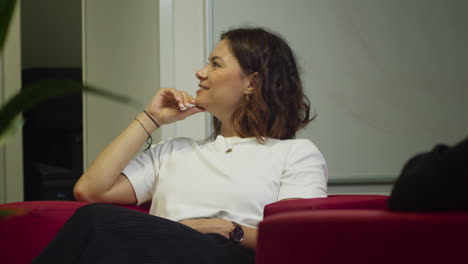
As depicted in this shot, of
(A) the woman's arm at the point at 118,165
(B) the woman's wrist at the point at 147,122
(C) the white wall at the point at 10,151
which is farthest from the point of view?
(C) the white wall at the point at 10,151

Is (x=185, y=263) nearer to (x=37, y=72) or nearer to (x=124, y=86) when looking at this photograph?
(x=124, y=86)

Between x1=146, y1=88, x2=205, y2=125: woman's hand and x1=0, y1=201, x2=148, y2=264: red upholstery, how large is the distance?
17.9 inches

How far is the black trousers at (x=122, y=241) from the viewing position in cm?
117

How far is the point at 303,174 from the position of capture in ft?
5.78

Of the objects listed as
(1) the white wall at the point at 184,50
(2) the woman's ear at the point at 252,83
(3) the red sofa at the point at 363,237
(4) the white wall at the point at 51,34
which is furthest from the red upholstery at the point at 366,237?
(4) the white wall at the point at 51,34

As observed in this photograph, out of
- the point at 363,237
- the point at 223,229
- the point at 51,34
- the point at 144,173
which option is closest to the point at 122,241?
the point at 223,229

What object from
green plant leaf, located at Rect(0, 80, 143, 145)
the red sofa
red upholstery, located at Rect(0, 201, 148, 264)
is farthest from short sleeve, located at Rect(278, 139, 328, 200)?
green plant leaf, located at Rect(0, 80, 143, 145)

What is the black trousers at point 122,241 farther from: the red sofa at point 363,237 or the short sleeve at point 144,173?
the short sleeve at point 144,173

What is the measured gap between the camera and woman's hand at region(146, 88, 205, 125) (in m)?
1.95

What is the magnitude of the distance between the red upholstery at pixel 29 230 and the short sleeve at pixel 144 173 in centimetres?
26

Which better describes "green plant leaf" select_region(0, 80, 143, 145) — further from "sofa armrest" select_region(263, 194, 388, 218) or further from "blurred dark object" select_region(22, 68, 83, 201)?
"blurred dark object" select_region(22, 68, 83, 201)

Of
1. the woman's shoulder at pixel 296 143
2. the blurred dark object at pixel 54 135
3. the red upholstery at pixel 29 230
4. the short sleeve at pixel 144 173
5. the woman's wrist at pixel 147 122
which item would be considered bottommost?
the blurred dark object at pixel 54 135

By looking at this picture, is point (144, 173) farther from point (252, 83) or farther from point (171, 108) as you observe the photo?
point (252, 83)

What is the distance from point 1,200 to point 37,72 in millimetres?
1101
